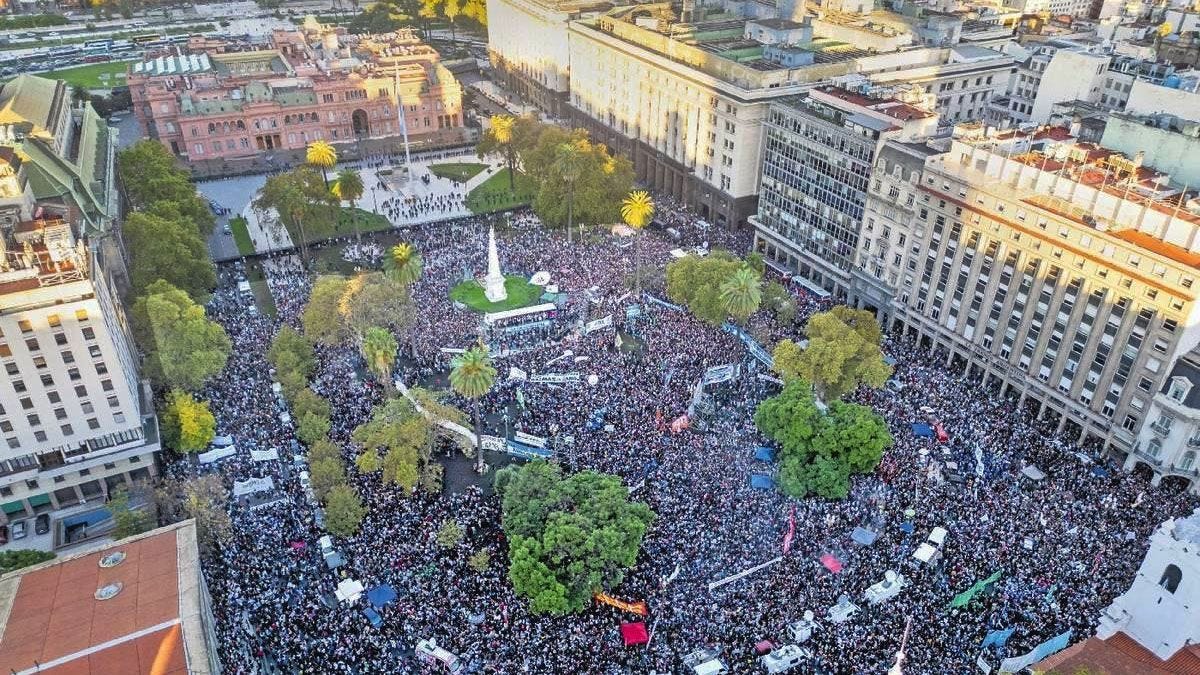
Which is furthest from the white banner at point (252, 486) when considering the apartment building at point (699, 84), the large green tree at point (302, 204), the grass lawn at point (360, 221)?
the apartment building at point (699, 84)

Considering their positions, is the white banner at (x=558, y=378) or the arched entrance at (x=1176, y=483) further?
the white banner at (x=558, y=378)

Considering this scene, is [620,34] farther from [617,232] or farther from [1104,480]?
[1104,480]

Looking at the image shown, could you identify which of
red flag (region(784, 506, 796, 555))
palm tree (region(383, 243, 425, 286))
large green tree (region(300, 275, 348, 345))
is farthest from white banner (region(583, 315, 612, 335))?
red flag (region(784, 506, 796, 555))

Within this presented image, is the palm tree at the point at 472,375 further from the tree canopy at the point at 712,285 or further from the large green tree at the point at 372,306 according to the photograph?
the tree canopy at the point at 712,285

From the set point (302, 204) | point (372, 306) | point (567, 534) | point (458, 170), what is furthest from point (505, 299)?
point (458, 170)

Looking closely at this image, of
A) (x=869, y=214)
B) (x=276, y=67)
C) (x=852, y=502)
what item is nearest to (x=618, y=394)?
(x=852, y=502)

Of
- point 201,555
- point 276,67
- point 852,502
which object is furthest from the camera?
point 276,67

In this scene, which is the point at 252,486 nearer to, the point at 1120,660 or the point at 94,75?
the point at 1120,660
